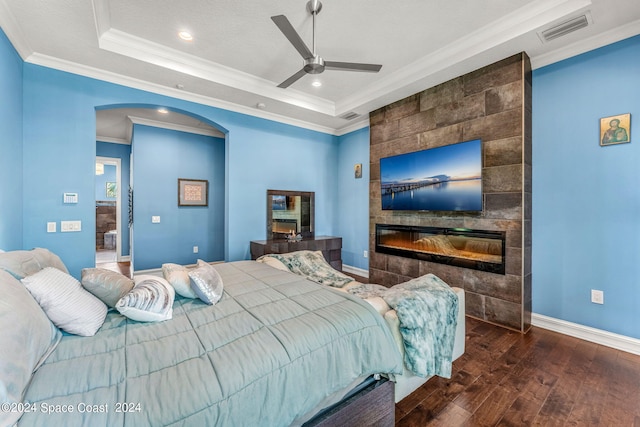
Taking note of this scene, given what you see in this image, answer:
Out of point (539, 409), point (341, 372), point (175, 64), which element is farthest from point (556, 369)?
point (175, 64)

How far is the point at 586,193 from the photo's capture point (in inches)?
100

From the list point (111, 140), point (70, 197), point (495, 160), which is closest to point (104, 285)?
point (70, 197)

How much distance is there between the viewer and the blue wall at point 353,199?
4840 mm

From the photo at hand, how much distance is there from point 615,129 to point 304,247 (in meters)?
3.79

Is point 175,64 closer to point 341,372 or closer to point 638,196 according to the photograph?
point 341,372

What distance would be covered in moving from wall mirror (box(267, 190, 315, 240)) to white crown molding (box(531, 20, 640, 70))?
11.9ft

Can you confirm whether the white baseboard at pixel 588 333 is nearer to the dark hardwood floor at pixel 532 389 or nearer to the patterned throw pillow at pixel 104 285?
the dark hardwood floor at pixel 532 389

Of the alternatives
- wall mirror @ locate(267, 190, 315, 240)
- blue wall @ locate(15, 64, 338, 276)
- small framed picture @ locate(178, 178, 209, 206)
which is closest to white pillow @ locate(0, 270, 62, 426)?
blue wall @ locate(15, 64, 338, 276)

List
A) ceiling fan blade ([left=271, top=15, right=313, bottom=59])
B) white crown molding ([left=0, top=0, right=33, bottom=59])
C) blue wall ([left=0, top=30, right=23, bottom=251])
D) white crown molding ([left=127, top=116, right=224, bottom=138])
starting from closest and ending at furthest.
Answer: ceiling fan blade ([left=271, top=15, right=313, bottom=59]), white crown molding ([left=0, top=0, right=33, bottom=59]), blue wall ([left=0, top=30, right=23, bottom=251]), white crown molding ([left=127, top=116, right=224, bottom=138])

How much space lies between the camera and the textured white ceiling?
A: 2.28 m

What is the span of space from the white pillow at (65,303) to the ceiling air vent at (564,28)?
3983 millimetres

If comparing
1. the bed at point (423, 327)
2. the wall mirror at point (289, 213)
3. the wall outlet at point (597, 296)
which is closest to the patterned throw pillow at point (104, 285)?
the bed at point (423, 327)

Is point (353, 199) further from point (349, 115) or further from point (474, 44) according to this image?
point (474, 44)

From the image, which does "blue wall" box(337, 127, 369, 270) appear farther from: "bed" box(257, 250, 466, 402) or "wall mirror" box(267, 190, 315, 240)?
"bed" box(257, 250, 466, 402)
